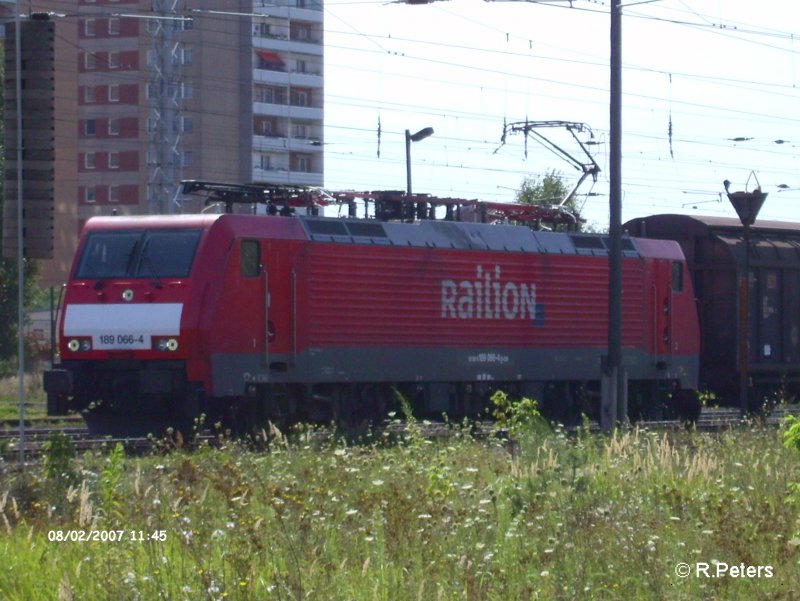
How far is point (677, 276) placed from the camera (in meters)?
22.8

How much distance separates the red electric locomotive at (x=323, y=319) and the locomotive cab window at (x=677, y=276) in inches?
42.2

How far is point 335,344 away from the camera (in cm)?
1792

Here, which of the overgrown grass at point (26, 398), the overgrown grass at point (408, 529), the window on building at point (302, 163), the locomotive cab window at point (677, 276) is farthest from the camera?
the window on building at point (302, 163)

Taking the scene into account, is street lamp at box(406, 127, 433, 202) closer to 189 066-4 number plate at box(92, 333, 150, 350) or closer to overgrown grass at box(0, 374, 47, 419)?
overgrown grass at box(0, 374, 47, 419)

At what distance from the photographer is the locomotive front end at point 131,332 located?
16375 mm

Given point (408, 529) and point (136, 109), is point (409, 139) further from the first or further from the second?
point (136, 109)

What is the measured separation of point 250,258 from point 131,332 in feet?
5.93

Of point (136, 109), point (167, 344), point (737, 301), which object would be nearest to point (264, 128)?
point (136, 109)

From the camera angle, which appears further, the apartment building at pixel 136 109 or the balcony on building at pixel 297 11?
the balcony on building at pixel 297 11

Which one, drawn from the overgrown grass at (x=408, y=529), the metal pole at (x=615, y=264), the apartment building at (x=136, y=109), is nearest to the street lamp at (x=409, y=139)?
the metal pole at (x=615, y=264)

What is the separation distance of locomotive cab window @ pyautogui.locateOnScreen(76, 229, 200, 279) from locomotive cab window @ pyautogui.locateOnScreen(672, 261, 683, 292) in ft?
31.3

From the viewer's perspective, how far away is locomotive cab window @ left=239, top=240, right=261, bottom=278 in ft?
55.5

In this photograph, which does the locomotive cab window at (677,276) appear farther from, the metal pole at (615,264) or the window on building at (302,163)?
the window on building at (302,163)

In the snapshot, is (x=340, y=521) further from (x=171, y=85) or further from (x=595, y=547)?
(x=171, y=85)
